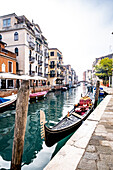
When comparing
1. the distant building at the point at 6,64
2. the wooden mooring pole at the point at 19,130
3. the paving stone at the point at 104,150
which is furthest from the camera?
the distant building at the point at 6,64

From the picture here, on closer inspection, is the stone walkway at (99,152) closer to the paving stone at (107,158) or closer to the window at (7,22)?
the paving stone at (107,158)

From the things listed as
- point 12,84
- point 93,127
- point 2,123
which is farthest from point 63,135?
point 12,84

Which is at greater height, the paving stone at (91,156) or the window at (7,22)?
the window at (7,22)

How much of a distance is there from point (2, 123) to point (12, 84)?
39.8 feet

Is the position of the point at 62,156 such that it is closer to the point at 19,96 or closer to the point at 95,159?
the point at 95,159

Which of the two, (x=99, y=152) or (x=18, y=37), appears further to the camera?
(x=18, y=37)

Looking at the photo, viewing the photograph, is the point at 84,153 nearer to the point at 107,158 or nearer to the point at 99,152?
the point at 99,152

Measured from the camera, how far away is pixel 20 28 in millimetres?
20766

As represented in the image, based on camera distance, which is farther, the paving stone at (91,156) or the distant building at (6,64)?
the distant building at (6,64)

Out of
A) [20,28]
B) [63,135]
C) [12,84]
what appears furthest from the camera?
[20,28]

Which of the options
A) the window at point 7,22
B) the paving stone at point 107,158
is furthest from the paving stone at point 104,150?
the window at point 7,22

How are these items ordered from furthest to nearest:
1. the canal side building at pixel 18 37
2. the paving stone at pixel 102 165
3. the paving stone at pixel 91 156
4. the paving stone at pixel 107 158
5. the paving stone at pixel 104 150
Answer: the canal side building at pixel 18 37
the paving stone at pixel 104 150
the paving stone at pixel 91 156
the paving stone at pixel 107 158
the paving stone at pixel 102 165

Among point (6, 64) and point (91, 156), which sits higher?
point (6, 64)

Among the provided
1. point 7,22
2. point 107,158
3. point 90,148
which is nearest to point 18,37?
point 7,22
